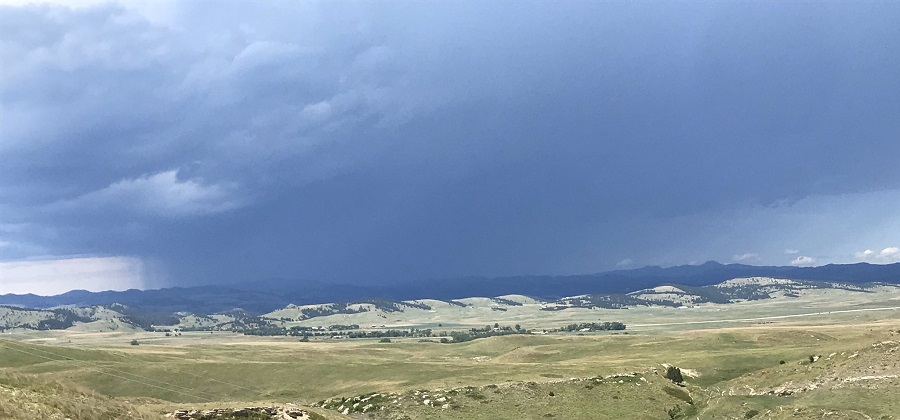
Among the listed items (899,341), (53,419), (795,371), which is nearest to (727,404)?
(795,371)

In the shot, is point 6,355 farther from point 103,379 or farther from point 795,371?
point 795,371

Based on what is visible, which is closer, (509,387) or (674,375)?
(509,387)

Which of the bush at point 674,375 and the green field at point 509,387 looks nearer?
the green field at point 509,387

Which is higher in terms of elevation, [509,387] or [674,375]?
[509,387]

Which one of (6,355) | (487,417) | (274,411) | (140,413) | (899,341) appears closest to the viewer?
(140,413)

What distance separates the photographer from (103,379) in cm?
11319

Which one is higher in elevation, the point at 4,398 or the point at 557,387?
the point at 4,398

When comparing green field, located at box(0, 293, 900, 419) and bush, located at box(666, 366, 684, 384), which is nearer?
green field, located at box(0, 293, 900, 419)

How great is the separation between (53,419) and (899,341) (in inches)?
3684

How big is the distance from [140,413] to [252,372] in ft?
272

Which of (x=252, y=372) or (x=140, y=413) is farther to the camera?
(x=252, y=372)

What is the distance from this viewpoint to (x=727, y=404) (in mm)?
69625

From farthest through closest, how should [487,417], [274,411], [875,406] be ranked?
[487,417] < [875,406] < [274,411]

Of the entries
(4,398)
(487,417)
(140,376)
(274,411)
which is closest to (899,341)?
(487,417)
